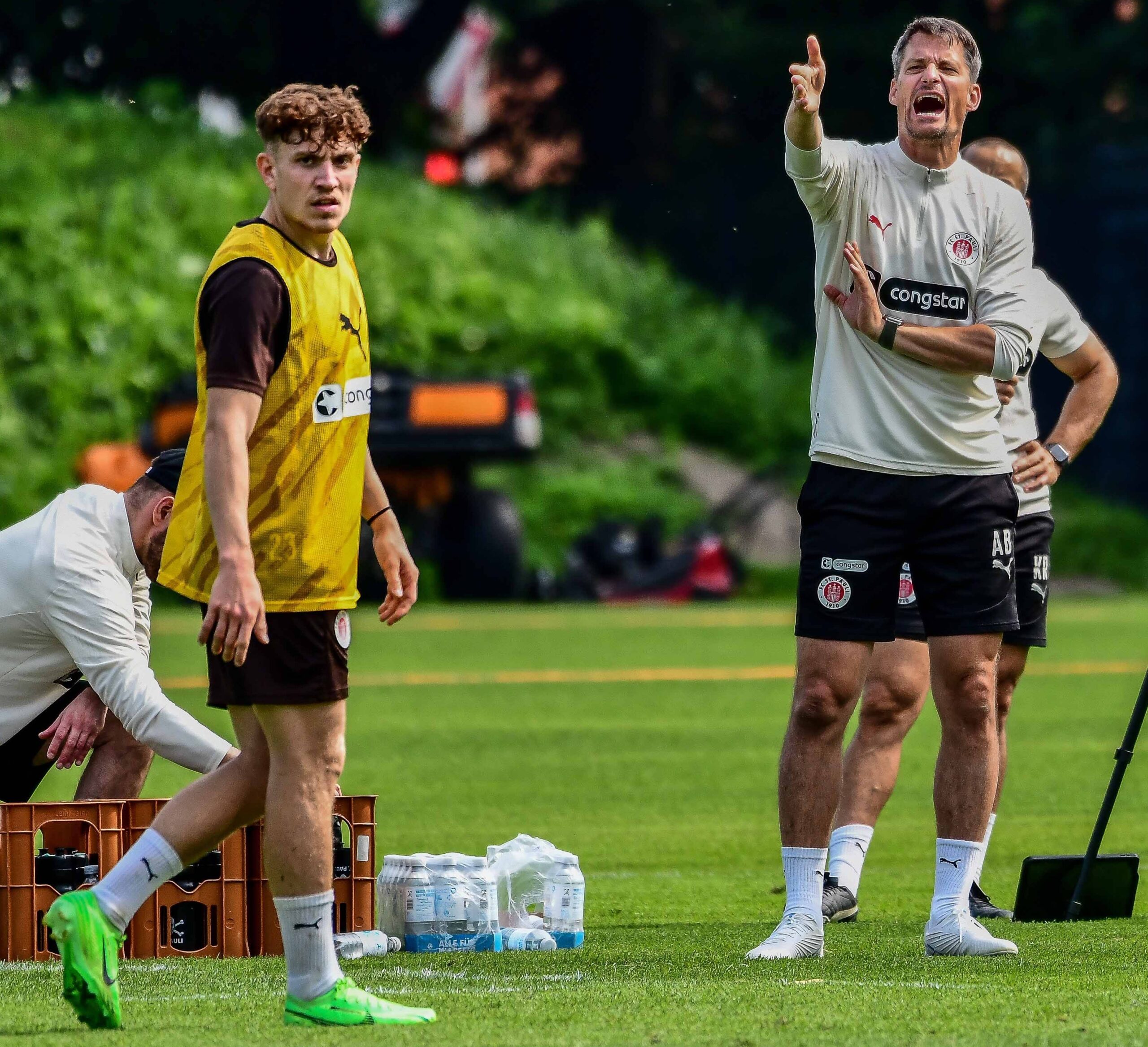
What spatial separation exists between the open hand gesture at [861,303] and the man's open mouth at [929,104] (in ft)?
1.27

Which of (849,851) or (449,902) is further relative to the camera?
(849,851)

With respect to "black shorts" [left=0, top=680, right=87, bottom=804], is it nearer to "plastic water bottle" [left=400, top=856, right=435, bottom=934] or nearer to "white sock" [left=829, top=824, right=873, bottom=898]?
"plastic water bottle" [left=400, top=856, right=435, bottom=934]

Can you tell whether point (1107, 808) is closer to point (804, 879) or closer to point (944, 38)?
point (804, 879)

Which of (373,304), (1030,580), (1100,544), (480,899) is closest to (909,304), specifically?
(1030,580)

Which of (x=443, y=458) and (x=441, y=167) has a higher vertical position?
(x=441, y=167)

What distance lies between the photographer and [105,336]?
2567 cm

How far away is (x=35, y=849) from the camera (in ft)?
19.0

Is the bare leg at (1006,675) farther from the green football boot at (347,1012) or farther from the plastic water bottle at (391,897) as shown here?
the green football boot at (347,1012)

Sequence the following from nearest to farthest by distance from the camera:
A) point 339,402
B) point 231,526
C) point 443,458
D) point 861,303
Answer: point 231,526
point 339,402
point 861,303
point 443,458

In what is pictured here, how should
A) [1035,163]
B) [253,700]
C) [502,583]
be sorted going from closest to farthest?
[253,700] < [502,583] < [1035,163]

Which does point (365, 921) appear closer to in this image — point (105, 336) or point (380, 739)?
point (380, 739)

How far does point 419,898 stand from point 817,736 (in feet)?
3.64

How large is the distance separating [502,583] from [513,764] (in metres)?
12.6

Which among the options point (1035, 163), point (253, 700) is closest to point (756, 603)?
point (1035, 163)
